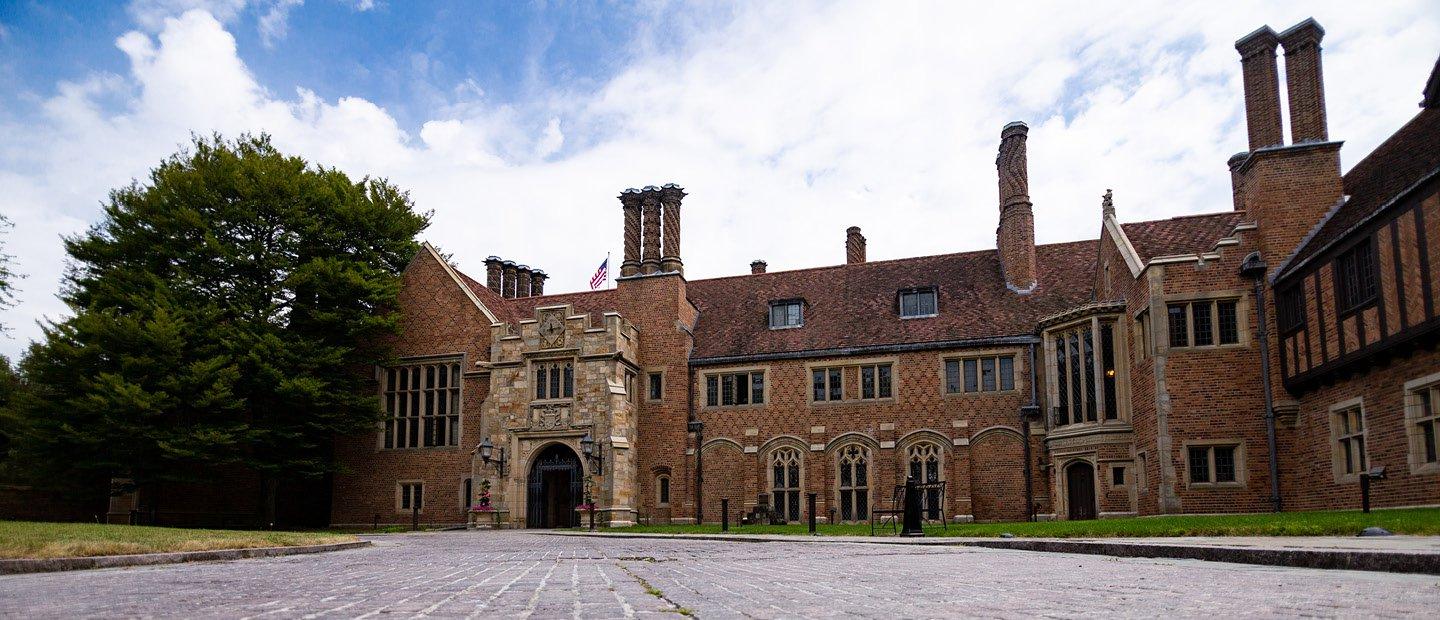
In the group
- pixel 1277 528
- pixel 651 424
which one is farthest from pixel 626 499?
pixel 1277 528

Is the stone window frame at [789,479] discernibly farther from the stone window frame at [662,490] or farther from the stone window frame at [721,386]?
the stone window frame at [662,490]

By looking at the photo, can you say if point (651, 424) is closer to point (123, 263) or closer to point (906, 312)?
point (906, 312)

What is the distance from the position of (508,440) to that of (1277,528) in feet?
81.0

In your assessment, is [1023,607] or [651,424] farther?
[651,424]

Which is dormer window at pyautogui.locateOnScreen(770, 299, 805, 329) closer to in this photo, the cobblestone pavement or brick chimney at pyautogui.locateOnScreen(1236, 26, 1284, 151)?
brick chimney at pyautogui.locateOnScreen(1236, 26, 1284, 151)

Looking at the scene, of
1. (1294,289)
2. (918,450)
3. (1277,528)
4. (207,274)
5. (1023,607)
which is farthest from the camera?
(207,274)

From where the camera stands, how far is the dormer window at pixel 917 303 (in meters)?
33.4

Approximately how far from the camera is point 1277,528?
526 inches

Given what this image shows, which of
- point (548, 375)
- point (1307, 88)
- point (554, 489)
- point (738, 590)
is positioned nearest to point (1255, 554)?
A: point (738, 590)

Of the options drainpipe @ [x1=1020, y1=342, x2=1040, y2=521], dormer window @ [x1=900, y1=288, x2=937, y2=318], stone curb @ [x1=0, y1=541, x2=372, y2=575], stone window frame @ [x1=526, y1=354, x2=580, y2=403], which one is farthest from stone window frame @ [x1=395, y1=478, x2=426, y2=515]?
stone curb @ [x1=0, y1=541, x2=372, y2=575]

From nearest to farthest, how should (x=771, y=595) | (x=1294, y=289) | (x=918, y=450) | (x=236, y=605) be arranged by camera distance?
(x=236, y=605), (x=771, y=595), (x=1294, y=289), (x=918, y=450)

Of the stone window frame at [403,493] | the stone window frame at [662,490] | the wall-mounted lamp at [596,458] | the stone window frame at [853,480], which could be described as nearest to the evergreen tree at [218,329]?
the stone window frame at [403,493]

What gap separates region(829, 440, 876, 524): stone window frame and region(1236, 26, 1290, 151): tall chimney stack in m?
13.2

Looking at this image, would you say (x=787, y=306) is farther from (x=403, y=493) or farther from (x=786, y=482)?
(x=403, y=493)
